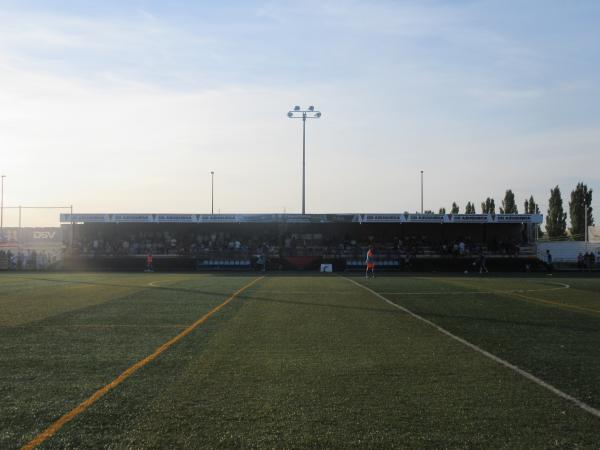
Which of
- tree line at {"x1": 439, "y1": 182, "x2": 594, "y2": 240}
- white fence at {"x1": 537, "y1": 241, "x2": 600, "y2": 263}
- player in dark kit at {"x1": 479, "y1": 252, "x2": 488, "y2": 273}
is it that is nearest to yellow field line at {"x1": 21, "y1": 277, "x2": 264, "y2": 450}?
player in dark kit at {"x1": 479, "y1": 252, "x2": 488, "y2": 273}

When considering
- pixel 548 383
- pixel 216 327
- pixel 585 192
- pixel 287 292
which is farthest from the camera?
pixel 585 192

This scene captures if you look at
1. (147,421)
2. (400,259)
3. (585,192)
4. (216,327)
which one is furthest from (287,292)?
(585,192)

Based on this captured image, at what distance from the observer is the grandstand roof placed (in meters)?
50.6

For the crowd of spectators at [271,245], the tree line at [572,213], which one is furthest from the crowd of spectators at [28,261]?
the tree line at [572,213]

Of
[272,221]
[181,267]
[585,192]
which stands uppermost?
[585,192]

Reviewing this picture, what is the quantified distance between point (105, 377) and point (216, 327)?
4722 mm

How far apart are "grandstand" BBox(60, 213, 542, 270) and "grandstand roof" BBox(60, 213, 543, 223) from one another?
0.27 feet

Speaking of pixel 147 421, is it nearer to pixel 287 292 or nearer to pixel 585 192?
pixel 287 292

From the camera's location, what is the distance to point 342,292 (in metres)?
21.7

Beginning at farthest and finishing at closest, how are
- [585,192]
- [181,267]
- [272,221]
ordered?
[585,192], [272,221], [181,267]

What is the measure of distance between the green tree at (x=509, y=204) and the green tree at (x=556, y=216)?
6.91m

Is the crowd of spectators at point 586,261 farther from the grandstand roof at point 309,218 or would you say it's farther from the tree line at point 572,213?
the tree line at point 572,213

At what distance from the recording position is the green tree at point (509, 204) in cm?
9000

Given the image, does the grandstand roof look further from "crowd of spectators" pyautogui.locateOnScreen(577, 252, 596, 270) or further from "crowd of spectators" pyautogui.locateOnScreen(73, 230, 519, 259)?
"crowd of spectators" pyautogui.locateOnScreen(577, 252, 596, 270)
